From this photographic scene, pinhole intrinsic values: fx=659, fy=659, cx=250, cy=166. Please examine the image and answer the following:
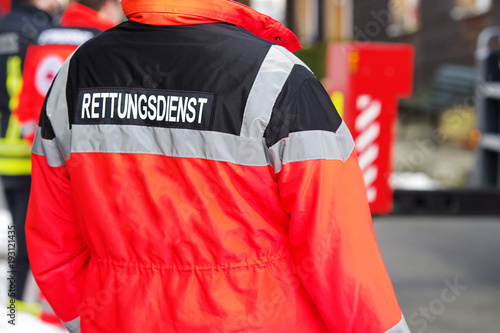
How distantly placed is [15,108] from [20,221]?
695 mm

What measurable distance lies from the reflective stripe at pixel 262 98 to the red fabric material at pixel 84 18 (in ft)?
7.52

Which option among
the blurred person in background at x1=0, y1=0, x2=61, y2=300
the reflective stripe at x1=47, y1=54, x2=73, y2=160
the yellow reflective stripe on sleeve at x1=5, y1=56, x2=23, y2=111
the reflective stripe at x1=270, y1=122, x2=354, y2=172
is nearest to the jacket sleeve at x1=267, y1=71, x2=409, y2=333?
the reflective stripe at x1=270, y1=122, x2=354, y2=172

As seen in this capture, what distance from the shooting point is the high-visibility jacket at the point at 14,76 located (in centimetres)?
392

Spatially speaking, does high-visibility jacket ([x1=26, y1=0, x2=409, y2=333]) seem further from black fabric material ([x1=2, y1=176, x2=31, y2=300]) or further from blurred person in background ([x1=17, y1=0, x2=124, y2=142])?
black fabric material ([x1=2, y1=176, x2=31, y2=300])

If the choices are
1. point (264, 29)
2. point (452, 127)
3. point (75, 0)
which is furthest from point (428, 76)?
point (264, 29)

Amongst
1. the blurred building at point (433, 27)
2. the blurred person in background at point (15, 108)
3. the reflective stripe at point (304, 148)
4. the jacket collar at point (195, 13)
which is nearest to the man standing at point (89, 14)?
the blurred person in background at point (15, 108)

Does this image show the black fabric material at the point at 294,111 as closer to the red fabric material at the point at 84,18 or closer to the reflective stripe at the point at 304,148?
the reflective stripe at the point at 304,148

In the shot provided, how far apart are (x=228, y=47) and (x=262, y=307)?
0.66 meters

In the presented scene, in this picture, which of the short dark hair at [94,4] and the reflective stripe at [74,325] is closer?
the reflective stripe at [74,325]

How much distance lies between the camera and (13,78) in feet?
13.6

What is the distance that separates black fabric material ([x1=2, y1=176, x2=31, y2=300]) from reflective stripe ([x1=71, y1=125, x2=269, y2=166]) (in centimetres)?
233

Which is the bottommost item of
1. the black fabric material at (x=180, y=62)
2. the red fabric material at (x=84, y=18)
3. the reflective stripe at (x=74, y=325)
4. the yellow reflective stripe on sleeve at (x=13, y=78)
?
the reflective stripe at (x=74, y=325)

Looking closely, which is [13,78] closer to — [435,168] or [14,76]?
[14,76]

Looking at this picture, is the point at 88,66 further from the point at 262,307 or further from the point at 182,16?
the point at 262,307
